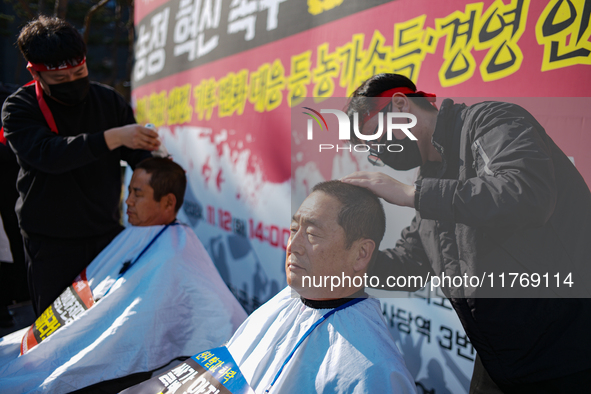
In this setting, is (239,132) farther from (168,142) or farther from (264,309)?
(264,309)

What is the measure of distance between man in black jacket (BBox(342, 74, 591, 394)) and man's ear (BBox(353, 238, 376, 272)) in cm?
18

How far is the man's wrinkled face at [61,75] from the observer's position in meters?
1.89

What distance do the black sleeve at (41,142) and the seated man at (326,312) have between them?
1.07 meters

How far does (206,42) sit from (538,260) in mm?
2758

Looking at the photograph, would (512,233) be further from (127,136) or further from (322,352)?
(127,136)

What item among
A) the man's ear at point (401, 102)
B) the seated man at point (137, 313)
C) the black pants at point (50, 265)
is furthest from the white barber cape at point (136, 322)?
the man's ear at point (401, 102)

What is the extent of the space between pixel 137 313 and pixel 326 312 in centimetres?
83

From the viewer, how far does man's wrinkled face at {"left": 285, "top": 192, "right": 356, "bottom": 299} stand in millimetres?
1218

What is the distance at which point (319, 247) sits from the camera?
1.22 meters

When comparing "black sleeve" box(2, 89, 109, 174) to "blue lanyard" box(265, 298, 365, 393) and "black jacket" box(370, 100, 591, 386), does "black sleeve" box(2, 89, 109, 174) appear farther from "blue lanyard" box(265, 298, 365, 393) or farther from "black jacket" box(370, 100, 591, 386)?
"black jacket" box(370, 100, 591, 386)

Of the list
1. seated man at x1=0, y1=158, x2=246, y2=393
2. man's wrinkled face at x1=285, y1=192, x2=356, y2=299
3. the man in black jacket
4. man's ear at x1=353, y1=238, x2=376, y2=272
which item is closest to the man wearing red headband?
seated man at x1=0, y1=158, x2=246, y2=393

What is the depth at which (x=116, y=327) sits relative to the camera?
1665 millimetres

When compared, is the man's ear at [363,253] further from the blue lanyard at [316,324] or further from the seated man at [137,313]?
the seated man at [137,313]

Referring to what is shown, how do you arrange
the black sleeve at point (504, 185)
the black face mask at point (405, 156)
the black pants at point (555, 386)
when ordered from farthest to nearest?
the black face mask at point (405, 156) < the black pants at point (555, 386) < the black sleeve at point (504, 185)
